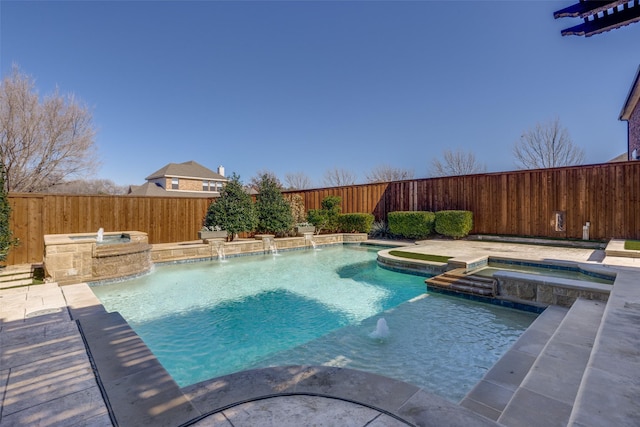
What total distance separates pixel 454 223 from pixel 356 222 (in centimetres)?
405

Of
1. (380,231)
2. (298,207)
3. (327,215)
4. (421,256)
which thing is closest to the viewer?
(421,256)

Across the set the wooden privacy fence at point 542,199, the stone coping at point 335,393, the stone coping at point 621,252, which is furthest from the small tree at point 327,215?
the stone coping at point 335,393

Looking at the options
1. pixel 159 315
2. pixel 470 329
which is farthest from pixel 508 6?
pixel 159 315

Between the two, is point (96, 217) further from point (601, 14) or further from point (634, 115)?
point (634, 115)

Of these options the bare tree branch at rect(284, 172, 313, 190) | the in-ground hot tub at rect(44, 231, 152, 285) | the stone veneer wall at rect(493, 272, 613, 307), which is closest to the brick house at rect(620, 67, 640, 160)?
the stone veneer wall at rect(493, 272, 613, 307)

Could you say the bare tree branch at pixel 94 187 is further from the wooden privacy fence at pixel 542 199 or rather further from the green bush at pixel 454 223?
the green bush at pixel 454 223

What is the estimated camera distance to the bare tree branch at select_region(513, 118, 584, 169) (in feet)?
62.3

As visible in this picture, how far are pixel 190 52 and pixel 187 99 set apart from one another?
3.98 metres

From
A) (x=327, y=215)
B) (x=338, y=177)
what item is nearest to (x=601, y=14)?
(x=327, y=215)

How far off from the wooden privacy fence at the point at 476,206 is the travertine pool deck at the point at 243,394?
8083 millimetres

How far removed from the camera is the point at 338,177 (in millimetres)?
32094

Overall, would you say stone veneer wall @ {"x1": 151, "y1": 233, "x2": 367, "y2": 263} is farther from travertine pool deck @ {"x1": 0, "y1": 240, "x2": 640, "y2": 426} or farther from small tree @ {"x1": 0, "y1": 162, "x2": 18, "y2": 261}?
travertine pool deck @ {"x1": 0, "y1": 240, "x2": 640, "y2": 426}

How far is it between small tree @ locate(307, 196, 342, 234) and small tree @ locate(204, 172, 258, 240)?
3.54 m

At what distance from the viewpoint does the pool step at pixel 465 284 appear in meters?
4.80
